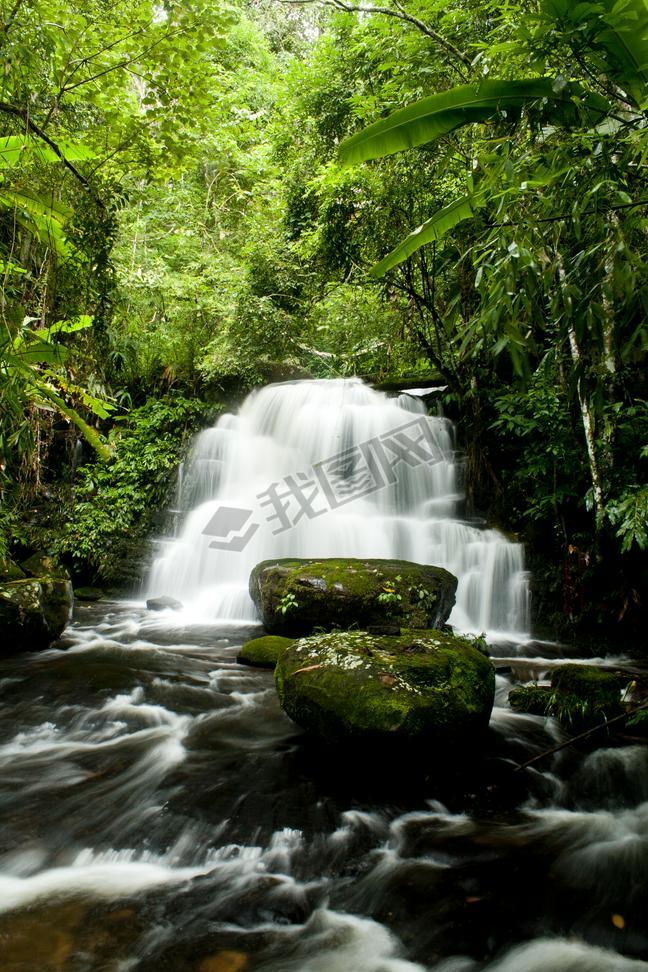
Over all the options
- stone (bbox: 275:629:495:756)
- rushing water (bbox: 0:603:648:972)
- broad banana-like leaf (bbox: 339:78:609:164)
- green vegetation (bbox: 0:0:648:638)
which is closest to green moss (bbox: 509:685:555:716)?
rushing water (bbox: 0:603:648:972)

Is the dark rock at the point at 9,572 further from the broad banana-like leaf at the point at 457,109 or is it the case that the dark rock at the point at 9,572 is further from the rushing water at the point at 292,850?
the broad banana-like leaf at the point at 457,109

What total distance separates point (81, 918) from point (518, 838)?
2.26m

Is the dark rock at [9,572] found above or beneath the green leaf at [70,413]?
beneath

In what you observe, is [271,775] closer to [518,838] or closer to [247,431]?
[518,838]

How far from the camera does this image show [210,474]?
11.4 meters

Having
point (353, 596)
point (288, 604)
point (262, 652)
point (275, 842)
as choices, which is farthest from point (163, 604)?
point (275, 842)

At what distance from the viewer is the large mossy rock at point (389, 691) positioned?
3.62 meters

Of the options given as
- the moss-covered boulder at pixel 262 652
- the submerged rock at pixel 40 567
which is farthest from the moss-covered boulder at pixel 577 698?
the submerged rock at pixel 40 567

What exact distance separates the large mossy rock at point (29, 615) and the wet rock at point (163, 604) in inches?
81.1

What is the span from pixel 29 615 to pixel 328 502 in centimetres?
550

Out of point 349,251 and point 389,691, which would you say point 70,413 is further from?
point 349,251

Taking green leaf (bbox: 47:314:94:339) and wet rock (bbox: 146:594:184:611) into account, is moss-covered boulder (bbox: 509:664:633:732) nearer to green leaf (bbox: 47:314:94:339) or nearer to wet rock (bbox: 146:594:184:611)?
green leaf (bbox: 47:314:94:339)

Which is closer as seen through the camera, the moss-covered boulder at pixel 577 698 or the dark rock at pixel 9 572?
the moss-covered boulder at pixel 577 698

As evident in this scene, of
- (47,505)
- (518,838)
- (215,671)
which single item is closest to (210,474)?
(47,505)
